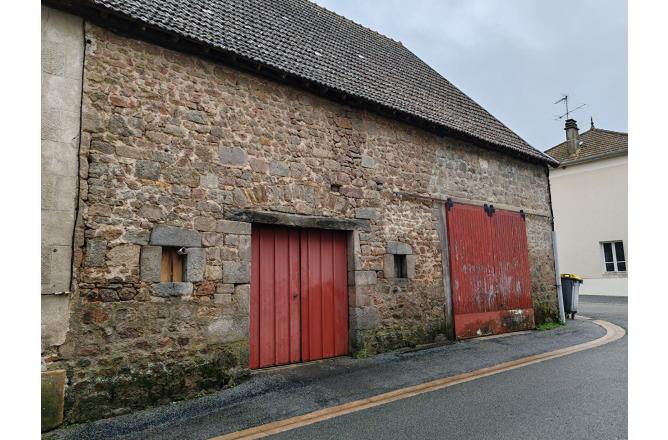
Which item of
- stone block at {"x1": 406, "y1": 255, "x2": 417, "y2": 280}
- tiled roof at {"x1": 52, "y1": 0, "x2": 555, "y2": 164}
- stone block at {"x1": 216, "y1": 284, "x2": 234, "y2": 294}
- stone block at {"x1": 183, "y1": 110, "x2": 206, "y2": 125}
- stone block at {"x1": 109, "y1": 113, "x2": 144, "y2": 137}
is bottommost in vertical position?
stone block at {"x1": 216, "y1": 284, "x2": 234, "y2": 294}

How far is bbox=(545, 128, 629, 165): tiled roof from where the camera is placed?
16.5 meters

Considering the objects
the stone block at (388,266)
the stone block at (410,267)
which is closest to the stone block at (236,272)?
the stone block at (388,266)

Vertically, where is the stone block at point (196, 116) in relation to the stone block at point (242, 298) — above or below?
above

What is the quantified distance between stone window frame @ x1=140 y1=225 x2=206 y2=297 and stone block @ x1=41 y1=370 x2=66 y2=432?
118 centimetres

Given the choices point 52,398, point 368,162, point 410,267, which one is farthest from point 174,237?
point 410,267

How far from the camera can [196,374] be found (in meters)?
4.83

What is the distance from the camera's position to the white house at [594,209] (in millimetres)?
16047

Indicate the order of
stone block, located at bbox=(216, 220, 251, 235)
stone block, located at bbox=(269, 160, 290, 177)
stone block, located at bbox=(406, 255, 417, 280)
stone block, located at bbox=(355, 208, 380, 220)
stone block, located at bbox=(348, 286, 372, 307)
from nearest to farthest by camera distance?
stone block, located at bbox=(216, 220, 251, 235), stone block, located at bbox=(269, 160, 290, 177), stone block, located at bbox=(348, 286, 372, 307), stone block, located at bbox=(355, 208, 380, 220), stone block, located at bbox=(406, 255, 417, 280)

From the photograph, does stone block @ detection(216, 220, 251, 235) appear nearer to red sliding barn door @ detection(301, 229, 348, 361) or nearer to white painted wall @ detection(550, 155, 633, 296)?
red sliding barn door @ detection(301, 229, 348, 361)

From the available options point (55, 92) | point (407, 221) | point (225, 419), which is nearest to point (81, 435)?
point (225, 419)

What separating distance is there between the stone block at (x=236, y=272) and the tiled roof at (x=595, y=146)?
54.6ft

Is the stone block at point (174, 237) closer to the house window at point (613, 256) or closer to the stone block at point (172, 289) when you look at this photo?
the stone block at point (172, 289)

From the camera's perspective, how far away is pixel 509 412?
13.1ft

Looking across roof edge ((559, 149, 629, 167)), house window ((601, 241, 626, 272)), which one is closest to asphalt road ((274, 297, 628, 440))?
house window ((601, 241, 626, 272))
